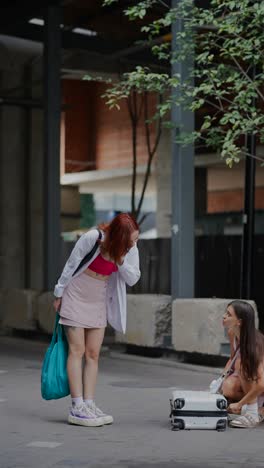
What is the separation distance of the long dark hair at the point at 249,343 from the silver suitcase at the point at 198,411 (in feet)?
1.33

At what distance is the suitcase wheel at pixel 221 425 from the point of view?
8148mm

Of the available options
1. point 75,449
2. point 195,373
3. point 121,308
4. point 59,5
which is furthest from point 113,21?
point 75,449

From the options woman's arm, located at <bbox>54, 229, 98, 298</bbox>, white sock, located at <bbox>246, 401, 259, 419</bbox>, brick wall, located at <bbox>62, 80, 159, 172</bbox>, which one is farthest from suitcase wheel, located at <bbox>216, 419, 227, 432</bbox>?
brick wall, located at <bbox>62, 80, 159, 172</bbox>

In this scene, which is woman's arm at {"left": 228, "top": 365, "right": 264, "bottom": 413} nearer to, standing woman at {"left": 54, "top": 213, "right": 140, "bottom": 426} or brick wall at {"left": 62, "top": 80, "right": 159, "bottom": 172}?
standing woman at {"left": 54, "top": 213, "right": 140, "bottom": 426}

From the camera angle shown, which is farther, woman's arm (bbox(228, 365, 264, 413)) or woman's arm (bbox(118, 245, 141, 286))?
woman's arm (bbox(228, 365, 264, 413))

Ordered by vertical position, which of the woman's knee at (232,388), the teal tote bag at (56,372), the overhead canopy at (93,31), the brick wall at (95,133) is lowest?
the woman's knee at (232,388)

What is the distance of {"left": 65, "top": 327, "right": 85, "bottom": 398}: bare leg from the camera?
27.5 feet

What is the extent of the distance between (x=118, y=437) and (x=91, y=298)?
1.27 metres

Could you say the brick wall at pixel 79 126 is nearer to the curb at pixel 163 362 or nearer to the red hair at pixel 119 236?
the curb at pixel 163 362

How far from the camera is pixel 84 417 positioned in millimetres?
8406

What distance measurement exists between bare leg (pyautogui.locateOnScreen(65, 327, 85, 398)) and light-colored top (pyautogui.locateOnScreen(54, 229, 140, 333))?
345mm

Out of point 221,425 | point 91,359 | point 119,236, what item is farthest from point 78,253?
point 221,425

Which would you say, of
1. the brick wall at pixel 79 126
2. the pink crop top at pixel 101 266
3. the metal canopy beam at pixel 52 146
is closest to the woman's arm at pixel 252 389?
the pink crop top at pixel 101 266

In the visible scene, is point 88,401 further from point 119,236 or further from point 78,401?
point 119,236
